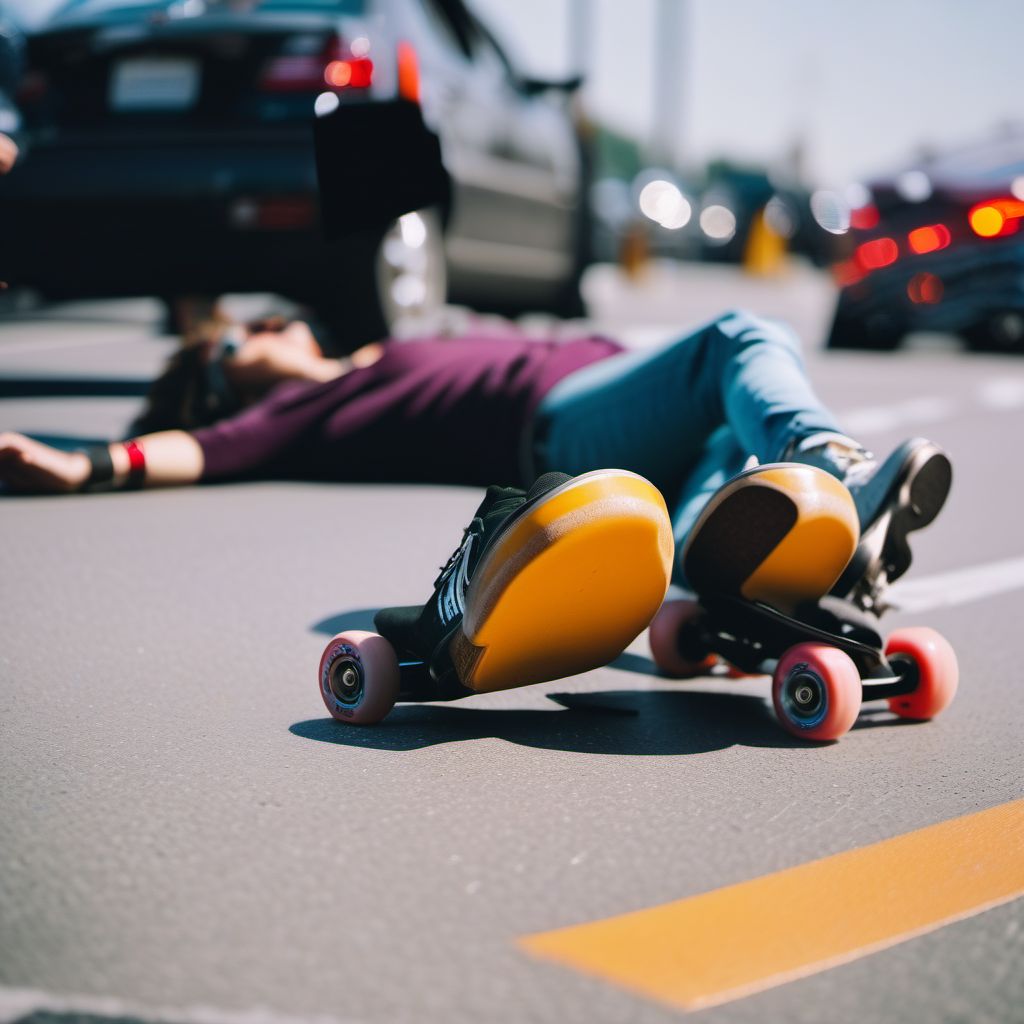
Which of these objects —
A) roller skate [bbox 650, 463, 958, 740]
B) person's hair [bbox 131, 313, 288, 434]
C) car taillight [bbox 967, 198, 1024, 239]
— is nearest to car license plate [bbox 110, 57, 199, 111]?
person's hair [bbox 131, 313, 288, 434]

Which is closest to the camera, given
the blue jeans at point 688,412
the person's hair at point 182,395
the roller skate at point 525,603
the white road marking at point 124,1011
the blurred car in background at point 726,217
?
the white road marking at point 124,1011

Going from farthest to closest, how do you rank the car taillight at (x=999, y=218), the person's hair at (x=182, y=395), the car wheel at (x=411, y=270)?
1. the car taillight at (x=999, y=218)
2. the car wheel at (x=411, y=270)
3. the person's hair at (x=182, y=395)

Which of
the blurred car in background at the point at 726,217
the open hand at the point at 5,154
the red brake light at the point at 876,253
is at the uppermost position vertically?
the open hand at the point at 5,154

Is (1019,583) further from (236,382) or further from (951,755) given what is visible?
(236,382)

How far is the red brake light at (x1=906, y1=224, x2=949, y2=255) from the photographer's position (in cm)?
1012

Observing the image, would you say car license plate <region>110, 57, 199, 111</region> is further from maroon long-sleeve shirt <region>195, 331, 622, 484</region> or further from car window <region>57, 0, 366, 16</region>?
maroon long-sleeve shirt <region>195, 331, 622, 484</region>

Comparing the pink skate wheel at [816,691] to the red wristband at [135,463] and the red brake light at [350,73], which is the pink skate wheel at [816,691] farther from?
the red brake light at [350,73]

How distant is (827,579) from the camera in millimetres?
2596

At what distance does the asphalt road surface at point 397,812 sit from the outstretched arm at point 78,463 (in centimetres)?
21

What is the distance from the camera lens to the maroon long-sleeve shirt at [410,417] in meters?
4.31

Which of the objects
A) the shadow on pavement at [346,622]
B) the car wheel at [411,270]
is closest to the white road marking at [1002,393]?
the car wheel at [411,270]

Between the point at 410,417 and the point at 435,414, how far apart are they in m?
0.09

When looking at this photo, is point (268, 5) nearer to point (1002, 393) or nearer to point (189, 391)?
point (189, 391)

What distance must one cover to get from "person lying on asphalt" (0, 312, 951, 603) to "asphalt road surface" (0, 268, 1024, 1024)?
0.39 meters
